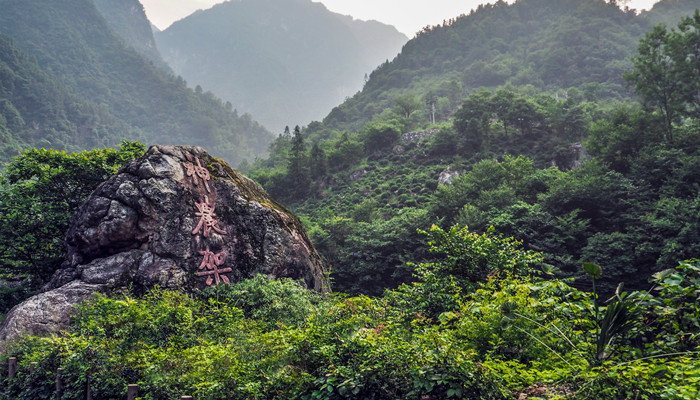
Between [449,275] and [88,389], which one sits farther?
[449,275]

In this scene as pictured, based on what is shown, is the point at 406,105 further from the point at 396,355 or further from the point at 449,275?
the point at 396,355

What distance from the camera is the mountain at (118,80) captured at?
9144 cm

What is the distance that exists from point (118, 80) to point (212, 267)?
11135 cm

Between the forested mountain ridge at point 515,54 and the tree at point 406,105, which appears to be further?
the forested mountain ridge at point 515,54

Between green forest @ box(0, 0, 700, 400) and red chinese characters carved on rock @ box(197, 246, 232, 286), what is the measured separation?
54 centimetres

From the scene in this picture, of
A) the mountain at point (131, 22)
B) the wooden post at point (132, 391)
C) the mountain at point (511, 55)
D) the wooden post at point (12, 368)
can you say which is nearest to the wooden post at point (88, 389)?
the wooden post at point (132, 391)

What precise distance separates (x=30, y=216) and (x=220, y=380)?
475 inches

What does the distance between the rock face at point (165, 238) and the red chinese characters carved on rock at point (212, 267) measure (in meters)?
0.03

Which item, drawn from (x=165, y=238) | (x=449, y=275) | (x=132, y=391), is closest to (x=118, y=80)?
(x=165, y=238)

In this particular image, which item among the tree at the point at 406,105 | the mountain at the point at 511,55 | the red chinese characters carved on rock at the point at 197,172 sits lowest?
the red chinese characters carved on rock at the point at 197,172

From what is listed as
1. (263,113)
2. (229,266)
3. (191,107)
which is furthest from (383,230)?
(263,113)

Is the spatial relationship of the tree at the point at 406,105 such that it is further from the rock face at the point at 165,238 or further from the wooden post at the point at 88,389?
the wooden post at the point at 88,389

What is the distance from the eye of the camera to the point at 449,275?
7.02 metres

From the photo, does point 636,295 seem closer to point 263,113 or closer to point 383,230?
point 383,230
